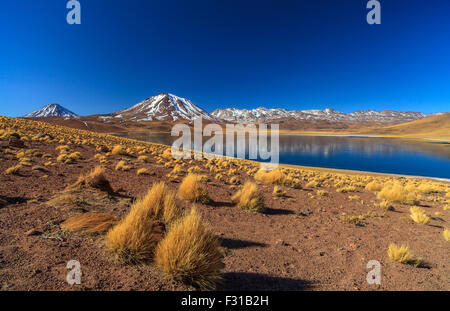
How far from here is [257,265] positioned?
295 centimetres

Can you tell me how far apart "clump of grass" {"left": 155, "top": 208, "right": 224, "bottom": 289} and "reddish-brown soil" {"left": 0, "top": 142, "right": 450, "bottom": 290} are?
12cm

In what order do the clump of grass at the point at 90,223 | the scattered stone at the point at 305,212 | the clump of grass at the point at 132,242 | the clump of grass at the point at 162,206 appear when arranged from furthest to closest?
the scattered stone at the point at 305,212
the clump of grass at the point at 162,206
the clump of grass at the point at 90,223
the clump of grass at the point at 132,242

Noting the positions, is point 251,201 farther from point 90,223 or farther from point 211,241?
point 90,223

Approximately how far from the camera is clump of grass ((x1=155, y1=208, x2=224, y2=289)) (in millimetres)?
2139

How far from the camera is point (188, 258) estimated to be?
2.13m

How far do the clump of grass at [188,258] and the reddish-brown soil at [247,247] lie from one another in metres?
0.12

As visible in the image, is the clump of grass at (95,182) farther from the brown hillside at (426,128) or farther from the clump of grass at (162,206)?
the brown hillside at (426,128)

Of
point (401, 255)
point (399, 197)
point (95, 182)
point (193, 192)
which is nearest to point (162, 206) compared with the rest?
point (193, 192)

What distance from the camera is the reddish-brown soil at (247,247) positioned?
2.12 m
